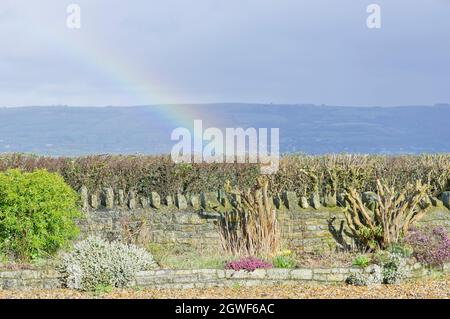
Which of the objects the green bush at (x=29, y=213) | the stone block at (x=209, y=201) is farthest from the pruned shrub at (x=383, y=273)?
the green bush at (x=29, y=213)

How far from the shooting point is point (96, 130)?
75938mm

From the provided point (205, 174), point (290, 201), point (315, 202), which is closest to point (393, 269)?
point (315, 202)

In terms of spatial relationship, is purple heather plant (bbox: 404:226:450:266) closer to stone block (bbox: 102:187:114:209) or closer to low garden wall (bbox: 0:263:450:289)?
low garden wall (bbox: 0:263:450:289)

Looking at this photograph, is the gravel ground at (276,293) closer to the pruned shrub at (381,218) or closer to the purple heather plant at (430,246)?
the purple heather plant at (430,246)

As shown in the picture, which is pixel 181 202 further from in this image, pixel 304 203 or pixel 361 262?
pixel 361 262

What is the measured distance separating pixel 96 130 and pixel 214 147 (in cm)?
5467

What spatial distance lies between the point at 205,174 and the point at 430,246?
30.9 feet

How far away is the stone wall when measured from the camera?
48.5 ft

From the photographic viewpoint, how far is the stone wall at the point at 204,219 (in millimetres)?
14797

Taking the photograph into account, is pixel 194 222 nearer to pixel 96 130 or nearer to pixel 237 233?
pixel 237 233

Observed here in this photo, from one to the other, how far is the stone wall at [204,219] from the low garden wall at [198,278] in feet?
9.46
